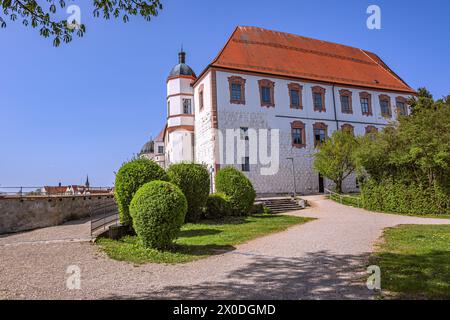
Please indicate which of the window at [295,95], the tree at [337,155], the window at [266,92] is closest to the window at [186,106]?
the window at [266,92]

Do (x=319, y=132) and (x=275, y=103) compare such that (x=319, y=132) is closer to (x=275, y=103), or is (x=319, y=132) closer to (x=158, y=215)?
(x=275, y=103)

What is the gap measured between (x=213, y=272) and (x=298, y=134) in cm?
2510

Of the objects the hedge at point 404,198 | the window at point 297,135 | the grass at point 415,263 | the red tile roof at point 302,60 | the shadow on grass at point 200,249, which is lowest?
the grass at point 415,263

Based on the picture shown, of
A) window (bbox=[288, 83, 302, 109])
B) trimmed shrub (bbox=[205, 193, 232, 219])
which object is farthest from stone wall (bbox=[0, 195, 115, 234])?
→ window (bbox=[288, 83, 302, 109])

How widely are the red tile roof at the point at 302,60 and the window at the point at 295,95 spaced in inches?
39.7

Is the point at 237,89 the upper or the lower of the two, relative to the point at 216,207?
upper

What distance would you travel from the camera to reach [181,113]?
32.1 m

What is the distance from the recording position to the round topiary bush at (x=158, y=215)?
956 cm

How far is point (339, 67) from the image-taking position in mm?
35438

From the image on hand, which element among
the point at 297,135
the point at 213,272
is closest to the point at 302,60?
the point at 297,135
